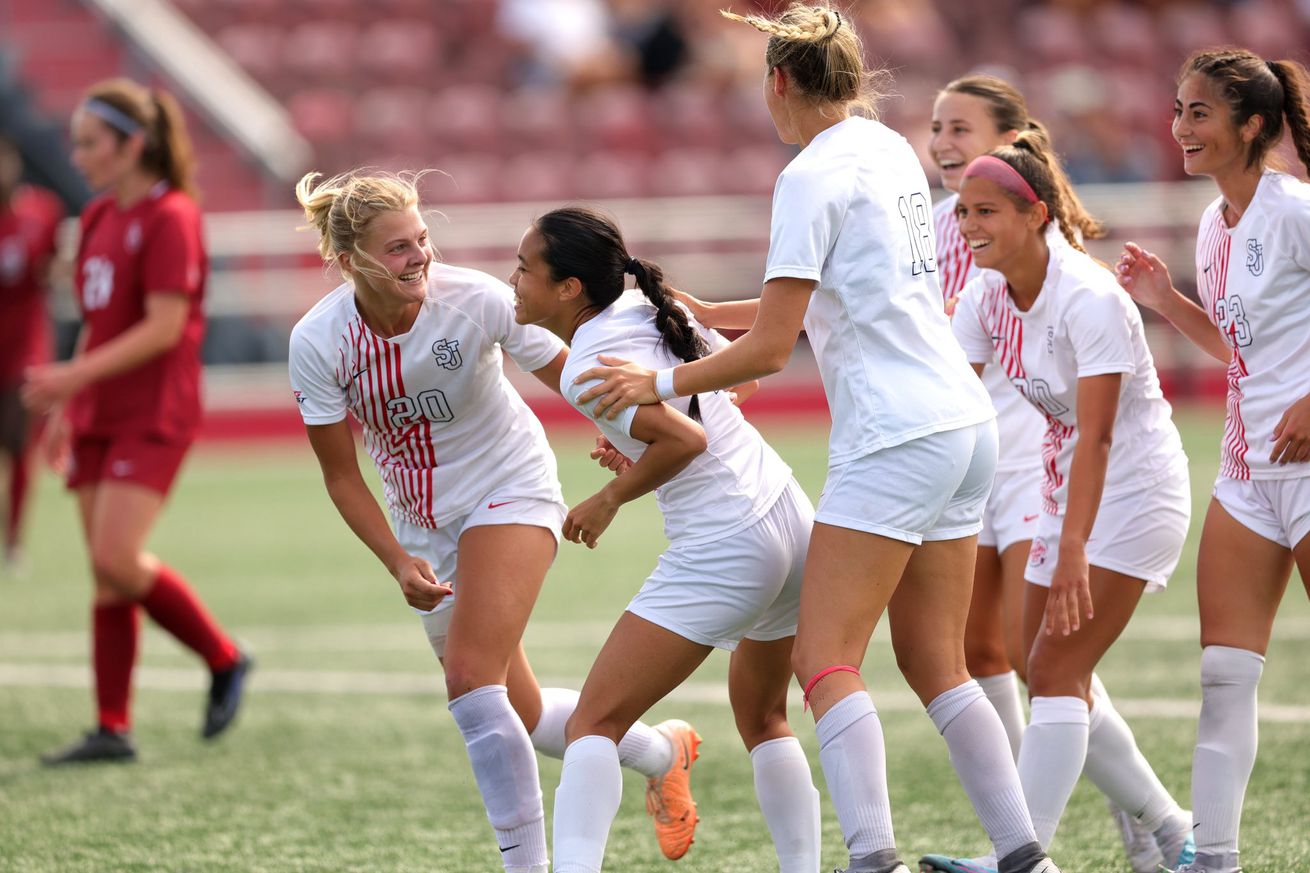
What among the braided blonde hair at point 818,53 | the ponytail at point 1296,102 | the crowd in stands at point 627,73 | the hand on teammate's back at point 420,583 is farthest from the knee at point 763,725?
the crowd in stands at point 627,73

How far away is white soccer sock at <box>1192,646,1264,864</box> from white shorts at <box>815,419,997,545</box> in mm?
866

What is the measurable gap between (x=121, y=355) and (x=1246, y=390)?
3643 millimetres

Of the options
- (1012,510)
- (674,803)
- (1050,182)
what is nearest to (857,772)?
(674,803)

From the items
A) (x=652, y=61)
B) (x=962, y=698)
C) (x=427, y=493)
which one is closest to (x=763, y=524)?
(x=962, y=698)

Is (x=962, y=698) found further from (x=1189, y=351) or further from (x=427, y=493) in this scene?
(x=1189, y=351)

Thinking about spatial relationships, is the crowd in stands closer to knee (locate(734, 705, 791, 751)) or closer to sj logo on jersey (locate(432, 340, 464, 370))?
sj logo on jersey (locate(432, 340, 464, 370))

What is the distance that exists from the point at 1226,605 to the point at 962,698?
2.41ft

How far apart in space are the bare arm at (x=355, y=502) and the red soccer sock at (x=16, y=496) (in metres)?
6.77

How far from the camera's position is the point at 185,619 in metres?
5.97

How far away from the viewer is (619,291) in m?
3.66

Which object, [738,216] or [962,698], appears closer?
[962,698]

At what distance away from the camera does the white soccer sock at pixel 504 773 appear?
382 cm

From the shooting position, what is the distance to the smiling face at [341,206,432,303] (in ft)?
Result: 12.7

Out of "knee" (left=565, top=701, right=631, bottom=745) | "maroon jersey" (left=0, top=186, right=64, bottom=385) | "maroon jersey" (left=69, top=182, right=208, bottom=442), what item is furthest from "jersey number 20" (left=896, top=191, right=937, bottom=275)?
"maroon jersey" (left=0, top=186, right=64, bottom=385)
